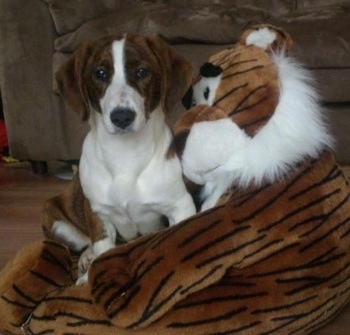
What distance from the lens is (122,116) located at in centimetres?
121

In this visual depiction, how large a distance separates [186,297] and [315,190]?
333 mm

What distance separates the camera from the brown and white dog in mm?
1258

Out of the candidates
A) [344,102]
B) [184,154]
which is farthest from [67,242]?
[344,102]

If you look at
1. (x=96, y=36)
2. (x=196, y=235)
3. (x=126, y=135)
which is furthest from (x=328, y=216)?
(x=96, y=36)

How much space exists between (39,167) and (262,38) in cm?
158

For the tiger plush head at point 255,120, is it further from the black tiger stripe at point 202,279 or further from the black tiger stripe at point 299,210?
the black tiger stripe at point 202,279

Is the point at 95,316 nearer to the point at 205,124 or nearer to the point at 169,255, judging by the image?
the point at 169,255

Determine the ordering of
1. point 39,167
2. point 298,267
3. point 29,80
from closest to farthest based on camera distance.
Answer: point 298,267 → point 29,80 → point 39,167

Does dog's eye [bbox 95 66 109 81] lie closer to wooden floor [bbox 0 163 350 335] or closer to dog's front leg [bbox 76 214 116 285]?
dog's front leg [bbox 76 214 116 285]

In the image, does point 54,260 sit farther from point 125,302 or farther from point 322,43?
point 322,43

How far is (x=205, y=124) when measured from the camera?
46.6 inches

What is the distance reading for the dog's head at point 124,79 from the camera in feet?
4.01

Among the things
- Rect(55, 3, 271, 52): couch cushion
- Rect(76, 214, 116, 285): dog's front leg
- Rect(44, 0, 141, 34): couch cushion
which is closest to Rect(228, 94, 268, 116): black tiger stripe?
Rect(76, 214, 116, 285): dog's front leg

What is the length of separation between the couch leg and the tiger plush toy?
1.38 metres
